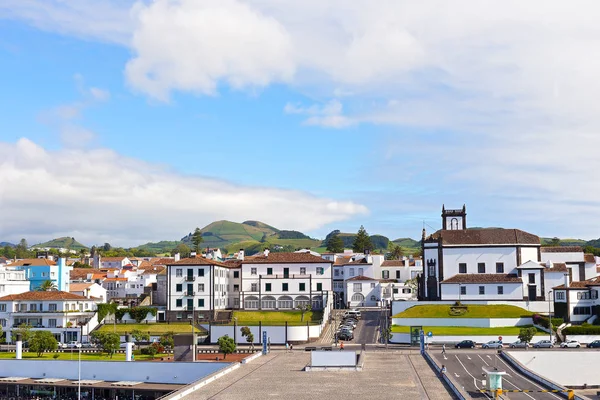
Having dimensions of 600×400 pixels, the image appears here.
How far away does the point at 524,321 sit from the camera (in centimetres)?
8725

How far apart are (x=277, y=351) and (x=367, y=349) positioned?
1002 cm

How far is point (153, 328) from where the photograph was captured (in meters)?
94.2

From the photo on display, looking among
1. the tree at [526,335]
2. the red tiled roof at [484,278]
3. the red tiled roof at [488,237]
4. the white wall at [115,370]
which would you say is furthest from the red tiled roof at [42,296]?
the tree at [526,335]

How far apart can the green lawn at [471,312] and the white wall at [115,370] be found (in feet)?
106

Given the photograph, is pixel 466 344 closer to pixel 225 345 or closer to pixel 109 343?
pixel 225 345

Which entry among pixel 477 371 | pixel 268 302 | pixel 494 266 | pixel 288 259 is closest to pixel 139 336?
pixel 268 302

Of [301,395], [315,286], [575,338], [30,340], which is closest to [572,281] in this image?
[575,338]

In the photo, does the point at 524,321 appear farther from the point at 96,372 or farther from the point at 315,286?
the point at 96,372

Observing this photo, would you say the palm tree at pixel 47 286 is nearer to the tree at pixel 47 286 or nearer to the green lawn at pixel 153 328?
the tree at pixel 47 286

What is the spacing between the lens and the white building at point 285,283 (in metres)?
103

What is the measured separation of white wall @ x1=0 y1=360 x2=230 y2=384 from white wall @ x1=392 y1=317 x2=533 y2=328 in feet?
97.2

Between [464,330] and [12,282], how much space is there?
68491 millimetres

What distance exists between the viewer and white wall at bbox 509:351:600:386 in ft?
228

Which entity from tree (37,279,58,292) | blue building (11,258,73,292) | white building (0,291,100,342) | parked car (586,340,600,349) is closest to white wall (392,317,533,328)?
parked car (586,340,600,349)
